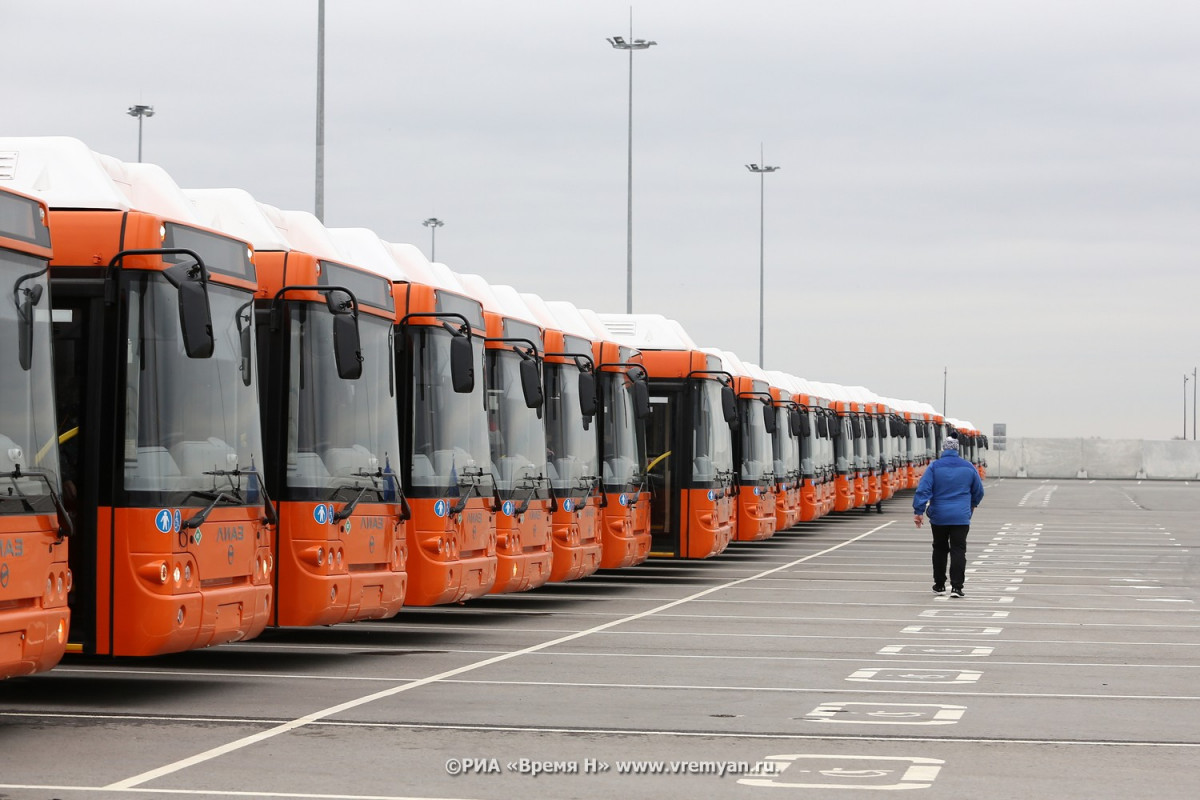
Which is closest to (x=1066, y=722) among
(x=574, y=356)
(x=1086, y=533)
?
(x=574, y=356)

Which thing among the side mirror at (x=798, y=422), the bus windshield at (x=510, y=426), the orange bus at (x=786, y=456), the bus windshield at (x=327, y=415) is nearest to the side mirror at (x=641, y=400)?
the bus windshield at (x=510, y=426)

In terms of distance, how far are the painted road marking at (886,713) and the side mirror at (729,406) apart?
13.0 meters

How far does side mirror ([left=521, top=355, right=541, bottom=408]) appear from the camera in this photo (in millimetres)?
17188

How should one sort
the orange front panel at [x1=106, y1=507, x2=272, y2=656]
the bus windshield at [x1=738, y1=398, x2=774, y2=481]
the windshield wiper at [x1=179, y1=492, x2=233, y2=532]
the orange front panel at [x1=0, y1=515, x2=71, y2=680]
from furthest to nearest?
1. the bus windshield at [x1=738, y1=398, x2=774, y2=481]
2. the windshield wiper at [x1=179, y1=492, x2=233, y2=532]
3. the orange front panel at [x1=106, y1=507, x2=272, y2=656]
4. the orange front panel at [x1=0, y1=515, x2=71, y2=680]

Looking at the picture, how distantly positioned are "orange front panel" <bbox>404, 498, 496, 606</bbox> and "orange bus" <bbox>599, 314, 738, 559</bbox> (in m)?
8.60

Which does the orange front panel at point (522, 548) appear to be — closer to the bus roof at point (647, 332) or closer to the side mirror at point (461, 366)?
the side mirror at point (461, 366)

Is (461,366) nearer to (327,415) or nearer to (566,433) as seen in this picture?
(327,415)

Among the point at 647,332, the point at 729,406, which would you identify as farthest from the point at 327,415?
the point at 647,332

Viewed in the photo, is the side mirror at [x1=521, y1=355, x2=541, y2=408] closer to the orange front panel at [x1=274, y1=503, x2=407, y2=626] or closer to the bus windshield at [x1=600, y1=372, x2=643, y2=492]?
the orange front panel at [x1=274, y1=503, x2=407, y2=626]

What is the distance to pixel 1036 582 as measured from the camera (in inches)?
941

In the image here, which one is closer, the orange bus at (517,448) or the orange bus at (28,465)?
the orange bus at (28,465)

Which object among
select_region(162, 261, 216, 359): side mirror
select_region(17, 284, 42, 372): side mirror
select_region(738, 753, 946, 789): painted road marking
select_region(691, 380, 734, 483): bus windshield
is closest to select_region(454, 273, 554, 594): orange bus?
select_region(691, 380, 734, 483): bus windshield

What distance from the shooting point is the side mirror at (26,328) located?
9438mm

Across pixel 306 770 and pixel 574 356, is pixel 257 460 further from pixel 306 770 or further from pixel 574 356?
pixel 574 356
